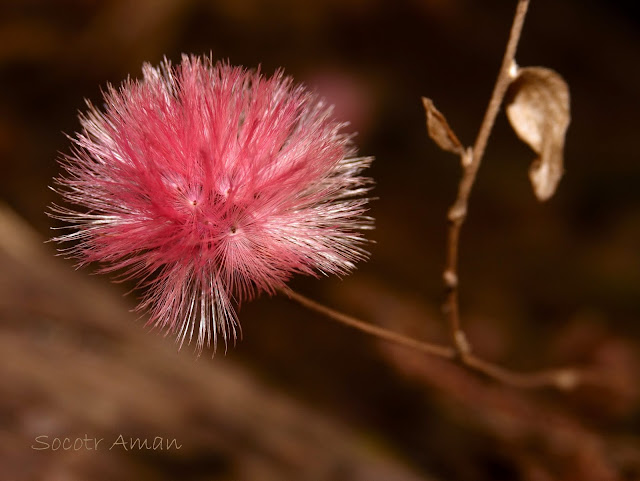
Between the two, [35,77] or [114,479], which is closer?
[114,479]

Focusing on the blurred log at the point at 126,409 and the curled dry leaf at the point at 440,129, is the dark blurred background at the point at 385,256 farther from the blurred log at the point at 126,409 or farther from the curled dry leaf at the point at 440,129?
the curled dry leaf at the point at 440,129

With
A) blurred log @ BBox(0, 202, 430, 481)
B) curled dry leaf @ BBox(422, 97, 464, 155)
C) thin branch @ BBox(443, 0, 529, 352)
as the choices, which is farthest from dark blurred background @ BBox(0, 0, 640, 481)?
curled dry leaf @ BBox(422, 97, 464, 155)

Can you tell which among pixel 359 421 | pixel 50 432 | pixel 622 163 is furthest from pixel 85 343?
pixel 622 163

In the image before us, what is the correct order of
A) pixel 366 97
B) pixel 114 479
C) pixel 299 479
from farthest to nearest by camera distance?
Answer: pixel 366 97 < pixel 299 479 < pixel 114 479

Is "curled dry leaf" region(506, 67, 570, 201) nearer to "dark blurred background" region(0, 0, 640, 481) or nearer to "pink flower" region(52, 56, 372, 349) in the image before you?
"pink flower" region(52, 56, 372, 349)

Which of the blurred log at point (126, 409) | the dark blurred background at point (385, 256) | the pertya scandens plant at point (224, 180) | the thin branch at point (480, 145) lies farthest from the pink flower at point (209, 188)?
the dark blurred background at point (385, 256)

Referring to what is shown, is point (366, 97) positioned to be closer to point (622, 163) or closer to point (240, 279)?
point (622, 163)
